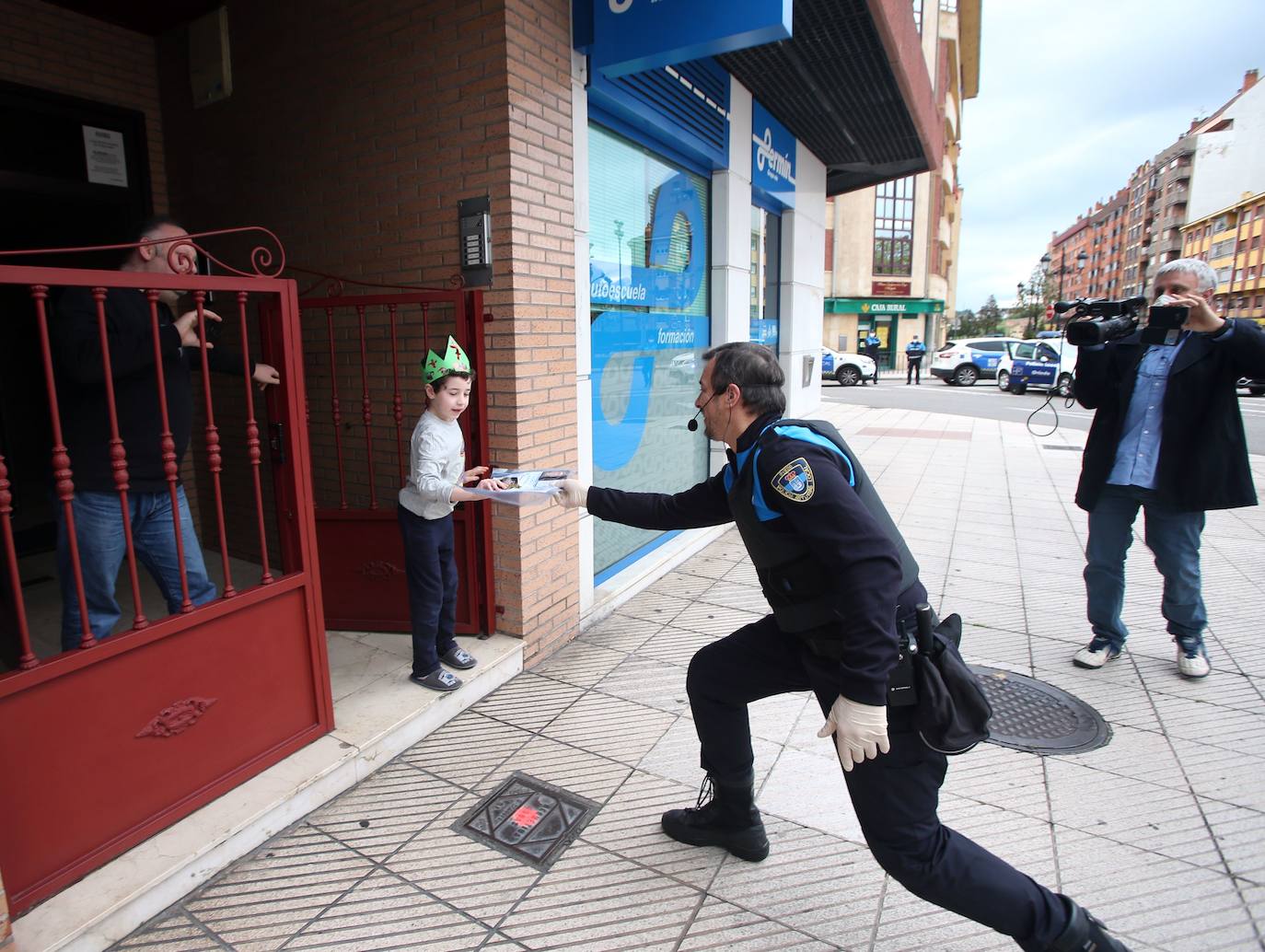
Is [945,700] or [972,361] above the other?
[972,361]

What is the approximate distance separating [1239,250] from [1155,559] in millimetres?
70200

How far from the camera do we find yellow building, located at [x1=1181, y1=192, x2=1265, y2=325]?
2066 inches

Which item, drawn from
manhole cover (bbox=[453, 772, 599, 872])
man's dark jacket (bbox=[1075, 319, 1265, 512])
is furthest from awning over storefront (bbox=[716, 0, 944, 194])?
manhole cover (bbox=[453, 772, 599, 872])

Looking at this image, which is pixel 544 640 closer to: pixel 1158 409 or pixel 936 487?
pixel 1158 409

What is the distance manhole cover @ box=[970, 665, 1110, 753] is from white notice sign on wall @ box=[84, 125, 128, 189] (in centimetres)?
598

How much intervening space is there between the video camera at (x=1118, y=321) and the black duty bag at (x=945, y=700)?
242cm

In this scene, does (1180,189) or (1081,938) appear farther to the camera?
(1180,189)

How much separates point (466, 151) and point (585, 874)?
3.32 metres

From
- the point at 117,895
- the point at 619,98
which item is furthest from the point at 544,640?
the point at 619,98

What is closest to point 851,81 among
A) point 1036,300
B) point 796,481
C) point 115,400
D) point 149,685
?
point 796,481

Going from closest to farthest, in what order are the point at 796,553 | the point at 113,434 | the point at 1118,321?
1. the point at 796,553
2. the point at 113,434
3. the point at 1118,321

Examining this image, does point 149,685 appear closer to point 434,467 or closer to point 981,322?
point 434,467

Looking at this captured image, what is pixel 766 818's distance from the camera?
2.78 meters

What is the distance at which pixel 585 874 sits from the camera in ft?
8.15
